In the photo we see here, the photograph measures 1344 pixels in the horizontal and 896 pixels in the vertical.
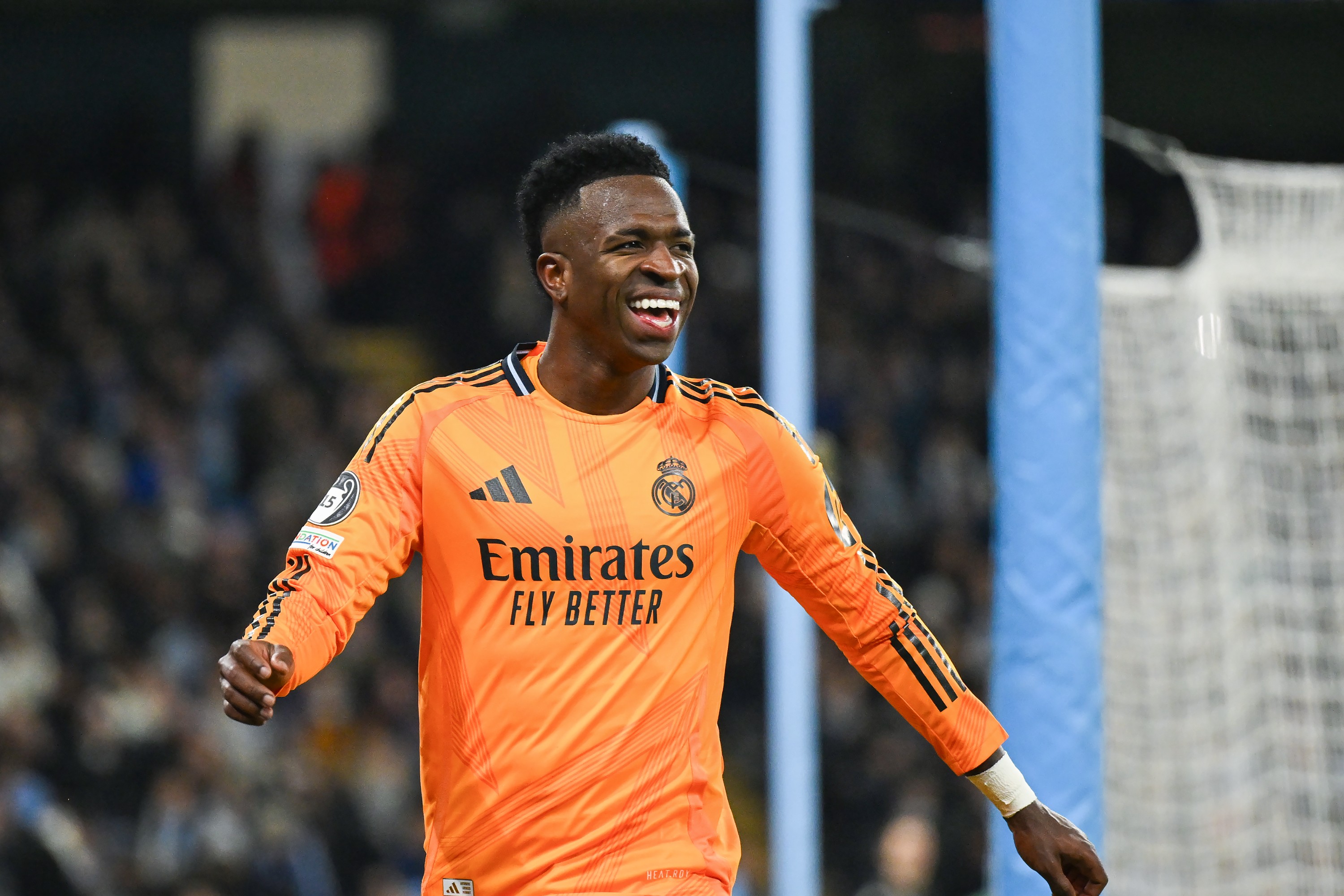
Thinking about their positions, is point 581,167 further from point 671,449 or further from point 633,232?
point 671,449

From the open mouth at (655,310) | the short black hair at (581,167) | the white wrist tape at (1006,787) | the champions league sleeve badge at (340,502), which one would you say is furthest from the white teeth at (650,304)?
the white wrist tape at (1006,787)

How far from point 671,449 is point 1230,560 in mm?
4163

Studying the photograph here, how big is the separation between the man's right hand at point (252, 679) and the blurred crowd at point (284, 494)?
280 inches

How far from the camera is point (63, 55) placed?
1641 centimetres

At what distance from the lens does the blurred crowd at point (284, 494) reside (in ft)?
33.1

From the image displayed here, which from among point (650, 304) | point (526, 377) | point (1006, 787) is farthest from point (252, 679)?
point (1006, 787)

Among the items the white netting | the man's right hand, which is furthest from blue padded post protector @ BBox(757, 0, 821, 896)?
the man's right hand

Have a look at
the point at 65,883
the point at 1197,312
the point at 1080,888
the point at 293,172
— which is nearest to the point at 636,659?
the point at 1080,888

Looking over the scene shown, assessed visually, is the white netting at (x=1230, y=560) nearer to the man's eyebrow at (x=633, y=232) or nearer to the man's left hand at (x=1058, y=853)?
the man's left hand at (x=1058, y=853)

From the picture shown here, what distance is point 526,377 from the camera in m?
3.48

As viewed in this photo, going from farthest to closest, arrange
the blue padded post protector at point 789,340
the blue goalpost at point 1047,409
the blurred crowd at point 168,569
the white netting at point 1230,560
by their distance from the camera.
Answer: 1. the blurred crowd at point 168,569
2. the blue padded post protector at point 789,340
3. the white netting at point 1230,560
4. the blue goalpost at point 1047,409

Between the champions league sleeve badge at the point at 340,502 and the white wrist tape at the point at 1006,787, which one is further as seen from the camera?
the white wrist tape at the point at 1006,787

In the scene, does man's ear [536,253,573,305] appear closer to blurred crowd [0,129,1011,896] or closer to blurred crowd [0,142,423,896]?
blurred crowd [0,129,1011,896]

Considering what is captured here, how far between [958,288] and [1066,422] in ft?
35.4
